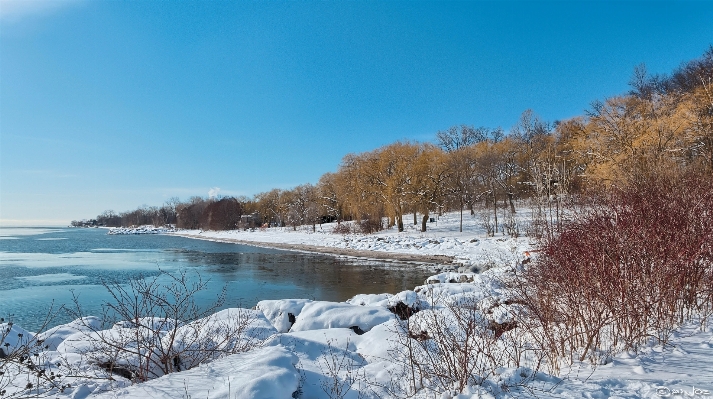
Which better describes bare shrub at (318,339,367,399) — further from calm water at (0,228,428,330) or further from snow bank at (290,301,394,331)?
calm water at (0,228,428,330)

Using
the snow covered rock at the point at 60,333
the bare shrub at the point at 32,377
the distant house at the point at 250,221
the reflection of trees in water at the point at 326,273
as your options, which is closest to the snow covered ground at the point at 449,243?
the reflection of trees in water at the point at 326,273

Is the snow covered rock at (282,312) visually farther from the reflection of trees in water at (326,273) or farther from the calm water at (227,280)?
the reflection of trees in water at (326,273)

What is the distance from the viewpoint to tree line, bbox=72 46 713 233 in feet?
61.6

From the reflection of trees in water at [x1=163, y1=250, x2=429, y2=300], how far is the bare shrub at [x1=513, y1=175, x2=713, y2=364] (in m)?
10.1

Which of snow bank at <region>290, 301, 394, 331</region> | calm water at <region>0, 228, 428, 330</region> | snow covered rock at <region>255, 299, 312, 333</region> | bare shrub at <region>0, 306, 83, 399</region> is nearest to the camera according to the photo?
bare shrub at <region>0, 306, 83, 399</region>

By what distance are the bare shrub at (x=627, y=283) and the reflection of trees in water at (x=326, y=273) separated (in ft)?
33.1

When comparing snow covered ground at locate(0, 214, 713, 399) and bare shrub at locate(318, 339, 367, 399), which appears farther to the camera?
bare shrub at locate(318, 339, 367, 399)

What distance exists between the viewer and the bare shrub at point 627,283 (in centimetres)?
476

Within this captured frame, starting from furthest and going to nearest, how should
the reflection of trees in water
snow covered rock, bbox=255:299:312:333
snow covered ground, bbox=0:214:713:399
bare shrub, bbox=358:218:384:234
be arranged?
bare shrub, bbox=358:218:384:234 < the reflection of trees in water < snow covered rock, bbox=255:299:312:333 < snow covered ground, bbox=0:214:713:399

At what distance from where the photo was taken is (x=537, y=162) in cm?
1820

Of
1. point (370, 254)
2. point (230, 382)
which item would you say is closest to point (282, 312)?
point (230, 382)

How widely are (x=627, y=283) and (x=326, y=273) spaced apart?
1701 cm

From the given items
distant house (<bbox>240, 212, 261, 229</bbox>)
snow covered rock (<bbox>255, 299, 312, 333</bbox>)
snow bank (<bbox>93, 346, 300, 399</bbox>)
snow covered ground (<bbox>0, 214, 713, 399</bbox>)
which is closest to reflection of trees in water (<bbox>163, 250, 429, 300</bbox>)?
snow covered rock (<bbox>255, 299, 312, 333</bbox>)

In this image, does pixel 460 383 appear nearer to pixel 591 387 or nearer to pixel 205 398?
pixel 591 387
